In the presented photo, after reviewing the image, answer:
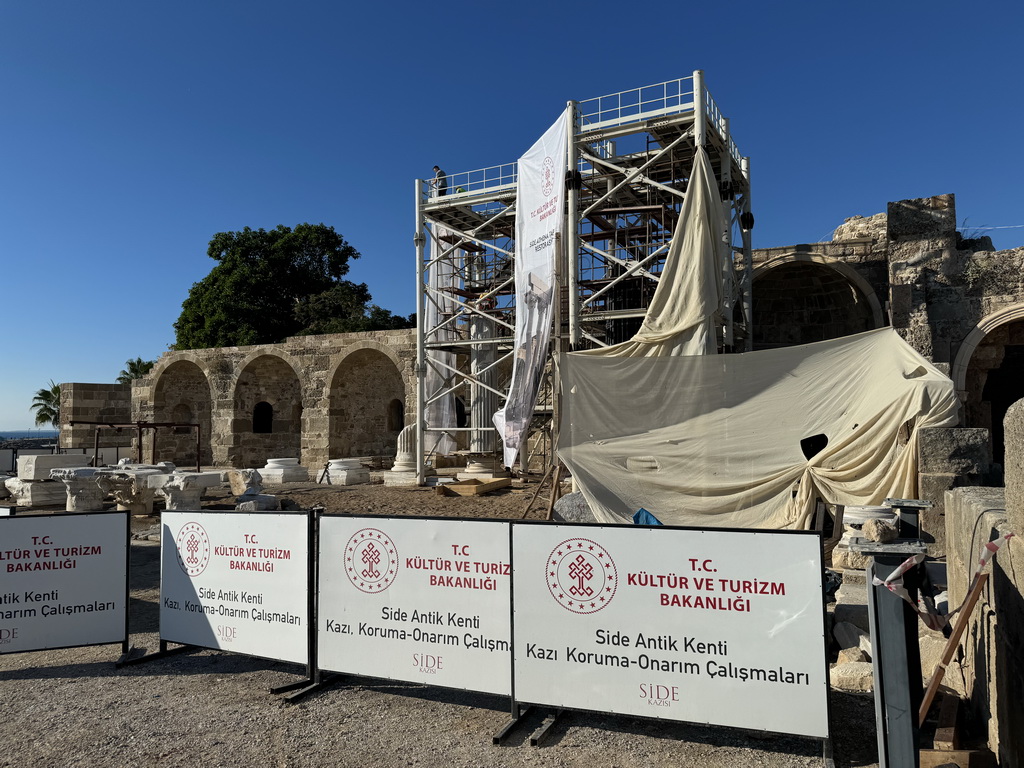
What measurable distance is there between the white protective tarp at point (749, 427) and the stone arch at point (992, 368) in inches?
218

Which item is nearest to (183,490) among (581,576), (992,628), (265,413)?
(581,576)

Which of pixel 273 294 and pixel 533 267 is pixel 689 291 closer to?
pixel 533 267

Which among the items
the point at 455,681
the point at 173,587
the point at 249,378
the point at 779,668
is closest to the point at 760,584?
the point at 779,668

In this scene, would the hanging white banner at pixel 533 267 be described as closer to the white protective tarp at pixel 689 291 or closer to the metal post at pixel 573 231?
the metal post at pixel 573 231

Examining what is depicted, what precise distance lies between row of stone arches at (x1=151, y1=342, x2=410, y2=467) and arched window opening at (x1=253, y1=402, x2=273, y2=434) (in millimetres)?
32

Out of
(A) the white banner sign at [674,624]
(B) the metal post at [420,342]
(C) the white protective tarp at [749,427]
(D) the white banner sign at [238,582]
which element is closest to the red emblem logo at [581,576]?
(A) the white banner sign at [674,624]

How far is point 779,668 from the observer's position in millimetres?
2875

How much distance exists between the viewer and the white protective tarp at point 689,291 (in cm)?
931

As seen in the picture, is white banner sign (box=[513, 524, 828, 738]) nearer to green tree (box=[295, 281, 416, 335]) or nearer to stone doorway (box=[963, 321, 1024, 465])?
stone doorway (box=[963, 321, 1024, 465])

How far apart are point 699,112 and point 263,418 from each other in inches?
686

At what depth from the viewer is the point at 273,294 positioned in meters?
33.3

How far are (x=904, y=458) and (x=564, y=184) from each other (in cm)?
745

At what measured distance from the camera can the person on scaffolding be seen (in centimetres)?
1513

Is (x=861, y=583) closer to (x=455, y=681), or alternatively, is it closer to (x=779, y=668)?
(x=779, y=668)
